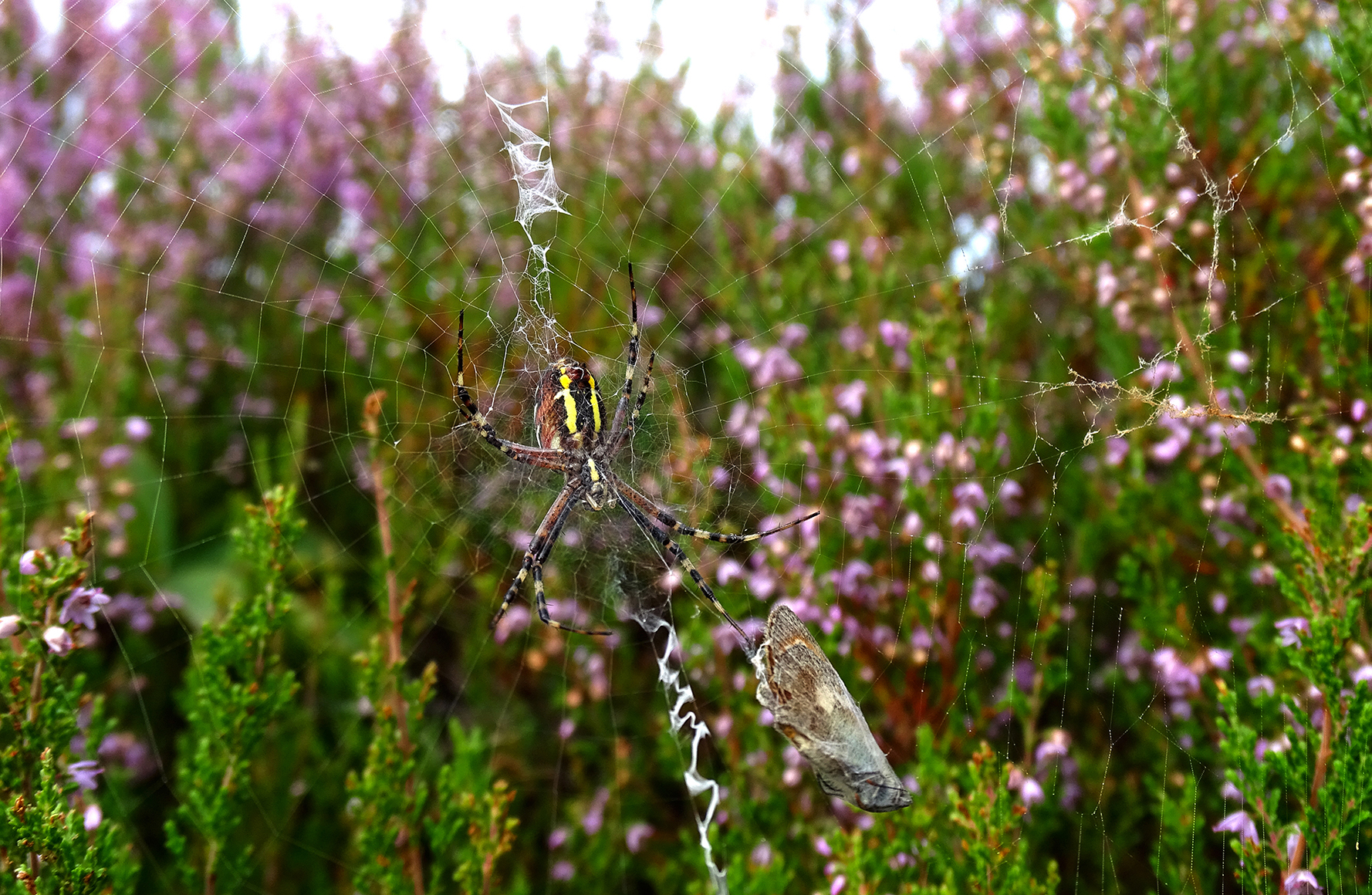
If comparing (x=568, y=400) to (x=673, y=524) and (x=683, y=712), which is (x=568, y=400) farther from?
(x=683, y=712)

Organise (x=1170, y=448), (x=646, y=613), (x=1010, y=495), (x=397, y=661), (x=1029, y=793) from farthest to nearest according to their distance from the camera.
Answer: (x=646, y=613) → (x=1010, y=495) → (x=1170, y=448) → (x=397, y=661) → (x=1029, y=793)

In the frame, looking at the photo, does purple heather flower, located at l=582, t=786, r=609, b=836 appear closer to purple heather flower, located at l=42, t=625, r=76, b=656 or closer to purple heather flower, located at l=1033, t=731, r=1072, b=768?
purple heather flower, located at l=1033, t=731, r=1072, b=768

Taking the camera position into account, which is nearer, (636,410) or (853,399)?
(853,399)

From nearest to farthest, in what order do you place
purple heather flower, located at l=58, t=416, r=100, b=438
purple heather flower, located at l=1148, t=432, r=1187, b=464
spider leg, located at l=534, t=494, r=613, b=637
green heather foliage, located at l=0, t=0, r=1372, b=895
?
green heather foliage, located at l=0, t=0, r=1372, b=895 → purple heather flower, located at l=1148, t=432, r=1187, b=464 → spider leg, located at l=534, t=494, r=613, b=637 → purple heather flower, located at l=58, t=416, r=100, b=438

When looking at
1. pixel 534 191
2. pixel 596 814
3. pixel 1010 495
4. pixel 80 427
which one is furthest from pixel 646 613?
pixel 80 427

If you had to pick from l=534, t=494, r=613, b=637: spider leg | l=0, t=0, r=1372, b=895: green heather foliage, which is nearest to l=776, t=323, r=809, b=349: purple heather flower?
l=0, t=0, r=1372, b=895: green heather foliage

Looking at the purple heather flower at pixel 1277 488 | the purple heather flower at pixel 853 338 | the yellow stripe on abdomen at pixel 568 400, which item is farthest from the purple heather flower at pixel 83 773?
the purple heather flower at pixel 1277 488
